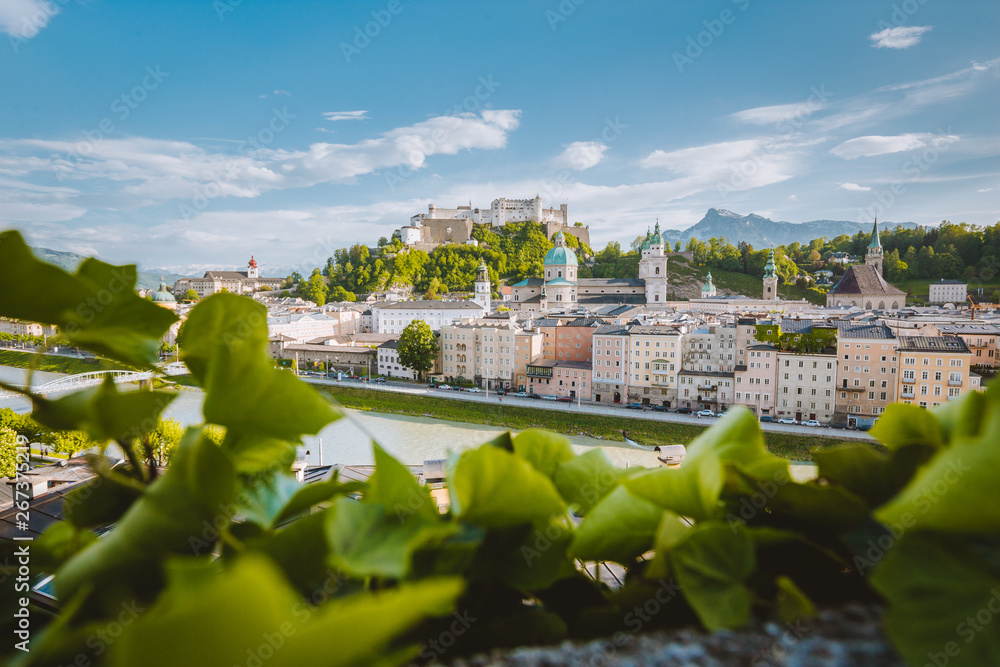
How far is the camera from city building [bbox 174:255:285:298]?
3073cm

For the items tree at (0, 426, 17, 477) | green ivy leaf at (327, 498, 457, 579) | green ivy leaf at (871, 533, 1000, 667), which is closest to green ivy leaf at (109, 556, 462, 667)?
Result: green ivy leaf at (327, 498, 457, 579)

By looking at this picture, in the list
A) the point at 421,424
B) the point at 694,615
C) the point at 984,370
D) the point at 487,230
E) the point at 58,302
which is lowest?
the point at 421,424

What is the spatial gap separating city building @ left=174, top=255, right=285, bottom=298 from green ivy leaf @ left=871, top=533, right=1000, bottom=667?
31129 mm

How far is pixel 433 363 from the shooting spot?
14.9 m

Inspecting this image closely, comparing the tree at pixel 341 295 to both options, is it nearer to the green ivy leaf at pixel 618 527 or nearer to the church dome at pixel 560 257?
the church dome at pixel 560 257

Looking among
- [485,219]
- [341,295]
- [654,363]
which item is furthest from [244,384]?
[485,219]

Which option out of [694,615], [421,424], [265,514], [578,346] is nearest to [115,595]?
[265,514]

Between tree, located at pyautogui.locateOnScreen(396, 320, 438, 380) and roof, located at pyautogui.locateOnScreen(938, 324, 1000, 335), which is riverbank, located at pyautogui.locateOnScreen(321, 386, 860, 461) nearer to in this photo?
tree, located at pyautogui.locateOnScreen(396, 320, 438, 380)

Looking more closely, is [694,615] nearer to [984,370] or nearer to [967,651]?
[967,651]

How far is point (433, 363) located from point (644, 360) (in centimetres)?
568

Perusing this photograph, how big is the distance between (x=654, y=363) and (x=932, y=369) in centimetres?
464

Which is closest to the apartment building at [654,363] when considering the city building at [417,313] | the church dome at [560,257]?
the city building at [417,313]

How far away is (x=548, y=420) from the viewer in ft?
36.9

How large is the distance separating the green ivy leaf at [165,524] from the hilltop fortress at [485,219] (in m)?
31.6
